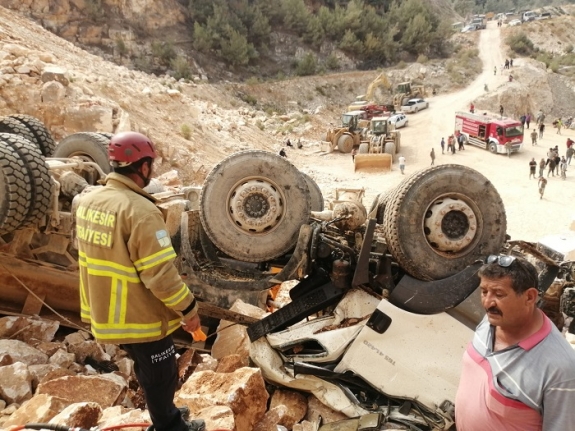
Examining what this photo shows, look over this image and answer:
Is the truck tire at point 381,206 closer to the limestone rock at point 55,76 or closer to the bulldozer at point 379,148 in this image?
the limestone rock at point 55,76

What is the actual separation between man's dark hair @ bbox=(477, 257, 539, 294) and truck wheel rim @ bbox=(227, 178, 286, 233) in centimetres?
197

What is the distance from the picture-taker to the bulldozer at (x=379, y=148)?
67.5ft

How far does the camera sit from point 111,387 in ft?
11.4

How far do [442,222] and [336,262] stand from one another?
0.77 m

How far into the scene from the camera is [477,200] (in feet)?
11.3

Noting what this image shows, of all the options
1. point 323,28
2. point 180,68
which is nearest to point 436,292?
point 180,68

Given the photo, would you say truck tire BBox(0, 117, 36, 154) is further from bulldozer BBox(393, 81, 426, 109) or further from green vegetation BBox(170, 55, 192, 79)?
bulldozer BBox(393, 81, 426, 109)

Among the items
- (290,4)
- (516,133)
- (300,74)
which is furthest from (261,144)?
(290,4)

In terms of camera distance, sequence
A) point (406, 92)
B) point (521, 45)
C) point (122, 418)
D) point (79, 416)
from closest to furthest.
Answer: point (79, 416)
point (122, 418)
point (406, 92)
point (521, 45)

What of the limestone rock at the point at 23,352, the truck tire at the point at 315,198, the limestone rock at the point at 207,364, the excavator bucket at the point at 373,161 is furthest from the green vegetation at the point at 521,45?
the limestone rock at the point at 23,352

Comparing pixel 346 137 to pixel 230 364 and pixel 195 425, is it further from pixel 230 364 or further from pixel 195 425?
pixel 195 425

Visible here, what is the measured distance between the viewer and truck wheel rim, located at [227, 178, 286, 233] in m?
3.71

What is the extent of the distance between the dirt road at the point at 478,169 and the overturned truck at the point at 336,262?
37.0ft

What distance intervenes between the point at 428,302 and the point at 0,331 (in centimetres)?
344
